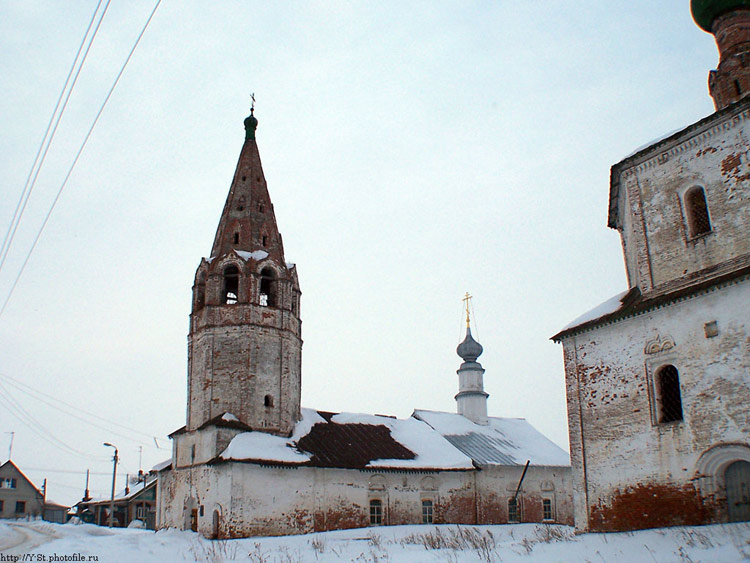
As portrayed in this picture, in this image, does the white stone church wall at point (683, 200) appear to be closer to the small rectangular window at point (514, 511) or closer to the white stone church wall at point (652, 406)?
the white stone church wall at point (652, 406)

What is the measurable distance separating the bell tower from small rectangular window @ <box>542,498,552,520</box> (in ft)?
40.5

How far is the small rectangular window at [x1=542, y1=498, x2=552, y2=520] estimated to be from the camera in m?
28.6

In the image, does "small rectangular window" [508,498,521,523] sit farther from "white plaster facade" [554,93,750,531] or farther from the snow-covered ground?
"white plaster facade" [554,93,750,531]

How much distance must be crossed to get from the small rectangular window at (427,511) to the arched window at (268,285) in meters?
9.63

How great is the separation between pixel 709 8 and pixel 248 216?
17.1m

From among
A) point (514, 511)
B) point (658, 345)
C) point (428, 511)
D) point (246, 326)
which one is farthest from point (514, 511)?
point (658, 345)

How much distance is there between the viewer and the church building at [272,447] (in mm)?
21094

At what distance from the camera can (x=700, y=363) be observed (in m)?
12.5

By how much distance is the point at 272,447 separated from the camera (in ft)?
71.8

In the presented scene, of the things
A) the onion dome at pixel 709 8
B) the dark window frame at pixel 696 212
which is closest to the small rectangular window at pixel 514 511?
the dark window frame at pixel 696 212

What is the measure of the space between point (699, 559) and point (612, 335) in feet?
20.7

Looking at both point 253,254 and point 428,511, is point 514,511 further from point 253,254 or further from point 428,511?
point 253,254

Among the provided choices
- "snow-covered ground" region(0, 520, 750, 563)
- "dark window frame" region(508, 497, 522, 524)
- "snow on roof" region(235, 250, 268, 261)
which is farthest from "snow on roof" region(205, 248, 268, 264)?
"dark window frame" region(508, 497, 522, 524)

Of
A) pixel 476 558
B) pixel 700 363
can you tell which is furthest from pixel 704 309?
pixel 476 558
